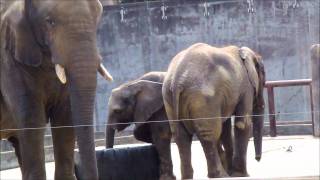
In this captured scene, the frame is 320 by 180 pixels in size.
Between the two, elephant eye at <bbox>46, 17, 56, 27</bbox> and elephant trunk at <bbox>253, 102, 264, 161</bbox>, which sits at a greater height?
elephant eye at <bbox>46, 17, 56, 27</bbox>

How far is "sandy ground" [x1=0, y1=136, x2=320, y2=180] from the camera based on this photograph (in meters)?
9.43

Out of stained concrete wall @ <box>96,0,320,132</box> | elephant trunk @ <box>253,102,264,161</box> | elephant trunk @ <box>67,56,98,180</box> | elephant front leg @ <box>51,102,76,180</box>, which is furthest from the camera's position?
stained concrete wall @ <box>96,0,320,132</box>

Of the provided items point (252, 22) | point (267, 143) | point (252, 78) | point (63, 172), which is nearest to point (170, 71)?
point (252, 78)

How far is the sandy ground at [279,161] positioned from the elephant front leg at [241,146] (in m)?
0.16

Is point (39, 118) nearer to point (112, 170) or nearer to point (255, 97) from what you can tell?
point (112, 170)

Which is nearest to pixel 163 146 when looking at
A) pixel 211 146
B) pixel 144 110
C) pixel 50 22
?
pixel 144 110

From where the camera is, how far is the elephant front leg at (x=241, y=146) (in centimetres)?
921

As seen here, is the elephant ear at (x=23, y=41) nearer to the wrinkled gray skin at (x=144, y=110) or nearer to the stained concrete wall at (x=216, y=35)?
the wrinkled gray skin at (x=144, y=110)

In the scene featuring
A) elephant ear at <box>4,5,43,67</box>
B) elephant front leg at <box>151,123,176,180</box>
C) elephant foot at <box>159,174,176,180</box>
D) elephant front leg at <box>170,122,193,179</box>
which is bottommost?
elephant foot at <box>159,174,176,180</box>

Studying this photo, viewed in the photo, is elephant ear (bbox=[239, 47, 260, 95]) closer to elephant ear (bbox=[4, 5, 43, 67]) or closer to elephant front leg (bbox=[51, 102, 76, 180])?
elephant front leg (bbox=[51, 102, 76, 180])

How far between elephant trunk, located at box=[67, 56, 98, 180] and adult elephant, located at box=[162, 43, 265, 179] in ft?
8.35

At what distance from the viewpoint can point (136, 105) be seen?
10.4 meters

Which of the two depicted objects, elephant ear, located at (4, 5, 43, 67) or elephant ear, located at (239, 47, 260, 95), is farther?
elephant ear, located at (239, 47, 260, 95)

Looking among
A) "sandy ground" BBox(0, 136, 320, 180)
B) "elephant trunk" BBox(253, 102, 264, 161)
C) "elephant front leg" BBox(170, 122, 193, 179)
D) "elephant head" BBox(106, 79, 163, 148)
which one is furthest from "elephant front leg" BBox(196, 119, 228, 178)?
"elephant head" BBox(106, 79, 163, 148)
